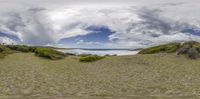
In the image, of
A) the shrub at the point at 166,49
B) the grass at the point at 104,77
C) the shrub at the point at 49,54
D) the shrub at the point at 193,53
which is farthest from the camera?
the shrub at the point at 166,49

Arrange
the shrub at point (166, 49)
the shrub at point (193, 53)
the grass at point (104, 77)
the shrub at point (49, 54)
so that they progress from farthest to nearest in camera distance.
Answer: the shrub at point (166, 49) → the shrub at point (49, 54) → the shrub at point (193, 53) → the grass at point (104, 77)

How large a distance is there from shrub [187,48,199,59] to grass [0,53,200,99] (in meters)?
0.67

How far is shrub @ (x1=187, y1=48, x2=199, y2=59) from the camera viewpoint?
33656 mm

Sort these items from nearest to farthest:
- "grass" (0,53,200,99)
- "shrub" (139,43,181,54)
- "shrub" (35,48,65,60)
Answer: "grass" (0,53,200,99) → "shrub" (35,48,65,60) → "shrub" (139,43,181,54)

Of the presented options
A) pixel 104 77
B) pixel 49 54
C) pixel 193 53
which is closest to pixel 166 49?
pixel 193 53

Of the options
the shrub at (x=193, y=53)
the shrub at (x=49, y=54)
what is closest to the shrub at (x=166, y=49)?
the shrub at (x=193, y=53)

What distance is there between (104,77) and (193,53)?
378 inches

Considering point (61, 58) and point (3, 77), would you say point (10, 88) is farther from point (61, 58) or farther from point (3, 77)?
point (61, 58)

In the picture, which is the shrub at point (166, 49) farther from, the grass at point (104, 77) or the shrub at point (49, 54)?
the shrub at point (49, 54)

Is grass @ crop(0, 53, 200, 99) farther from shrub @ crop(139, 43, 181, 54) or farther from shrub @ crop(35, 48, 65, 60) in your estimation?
shrub @ crop(139, 43, 181, 54)

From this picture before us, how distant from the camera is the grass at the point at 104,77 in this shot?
21.9 meters

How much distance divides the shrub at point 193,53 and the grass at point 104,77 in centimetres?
67

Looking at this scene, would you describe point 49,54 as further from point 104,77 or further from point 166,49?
point 166,49

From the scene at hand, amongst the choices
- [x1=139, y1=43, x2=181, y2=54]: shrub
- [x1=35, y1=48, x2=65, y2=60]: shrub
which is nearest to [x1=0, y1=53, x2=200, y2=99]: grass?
[x1=35, y1=48, x2=65, y2=60]: shrub
